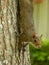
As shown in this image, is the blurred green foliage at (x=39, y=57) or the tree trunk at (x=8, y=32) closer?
the tree trunk at (x=8, y=32)

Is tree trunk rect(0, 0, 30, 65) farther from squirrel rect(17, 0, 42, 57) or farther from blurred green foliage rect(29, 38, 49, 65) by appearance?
blurred green foliage rect(29, 38, 49, 65)

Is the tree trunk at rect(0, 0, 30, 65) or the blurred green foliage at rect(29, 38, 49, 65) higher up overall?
the tree trunk at rect(0, 0, 30, 65)

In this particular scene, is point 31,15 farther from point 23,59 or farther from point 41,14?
point 41,14

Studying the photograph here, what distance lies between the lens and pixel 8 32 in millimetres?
2014

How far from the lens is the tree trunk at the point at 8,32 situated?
6.53 ft

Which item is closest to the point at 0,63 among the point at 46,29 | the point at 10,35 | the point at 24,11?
the point at 10,35

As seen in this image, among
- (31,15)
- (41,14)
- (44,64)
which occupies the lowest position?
(44,64)

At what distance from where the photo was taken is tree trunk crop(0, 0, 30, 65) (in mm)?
1989

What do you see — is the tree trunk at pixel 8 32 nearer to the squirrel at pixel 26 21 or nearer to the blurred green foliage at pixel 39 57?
the squirrel at pixel 26 21

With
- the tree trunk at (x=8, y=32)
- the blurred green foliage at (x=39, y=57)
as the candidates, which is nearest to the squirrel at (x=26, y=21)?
the tree trunk at (x=8, y=32)

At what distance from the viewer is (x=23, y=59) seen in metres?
2.22

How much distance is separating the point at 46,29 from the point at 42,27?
0.10 meters

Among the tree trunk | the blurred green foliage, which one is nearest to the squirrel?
the tree trunk

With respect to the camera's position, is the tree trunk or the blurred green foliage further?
the blurred green foliage
